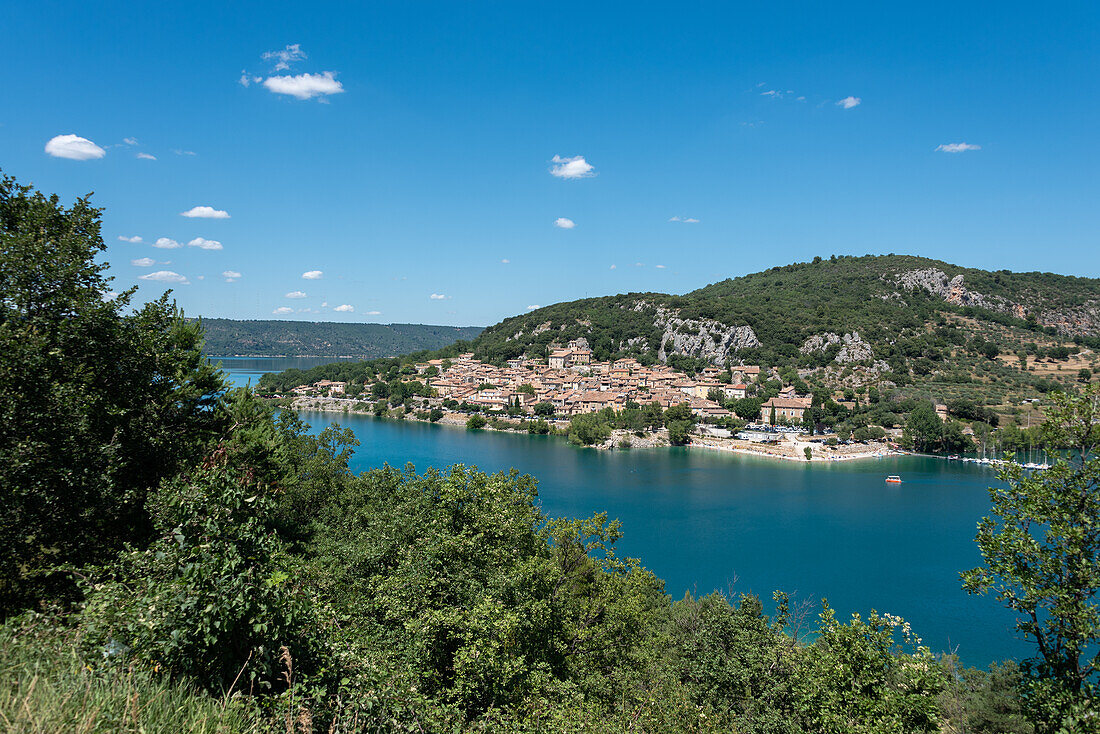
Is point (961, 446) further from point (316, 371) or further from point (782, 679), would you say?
point (316, 371)

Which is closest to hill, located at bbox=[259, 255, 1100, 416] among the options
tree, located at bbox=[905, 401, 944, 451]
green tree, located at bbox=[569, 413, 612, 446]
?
tree, located at bbox=[905, 401, 944, 451]

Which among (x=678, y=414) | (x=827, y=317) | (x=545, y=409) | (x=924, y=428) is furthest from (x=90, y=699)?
(x=827, y=317)

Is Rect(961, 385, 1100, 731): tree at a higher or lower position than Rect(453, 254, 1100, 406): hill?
lower

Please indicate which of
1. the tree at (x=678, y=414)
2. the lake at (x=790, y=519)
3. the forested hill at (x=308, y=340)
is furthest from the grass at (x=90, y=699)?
the forested hill at (x=308, y=340)

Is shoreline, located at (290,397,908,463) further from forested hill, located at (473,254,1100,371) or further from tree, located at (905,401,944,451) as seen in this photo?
forested hill, located at (473,254,1100,371)

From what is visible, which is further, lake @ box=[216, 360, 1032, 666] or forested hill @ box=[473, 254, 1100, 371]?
forested hill @ box=[473, 254, 1100, 371]
